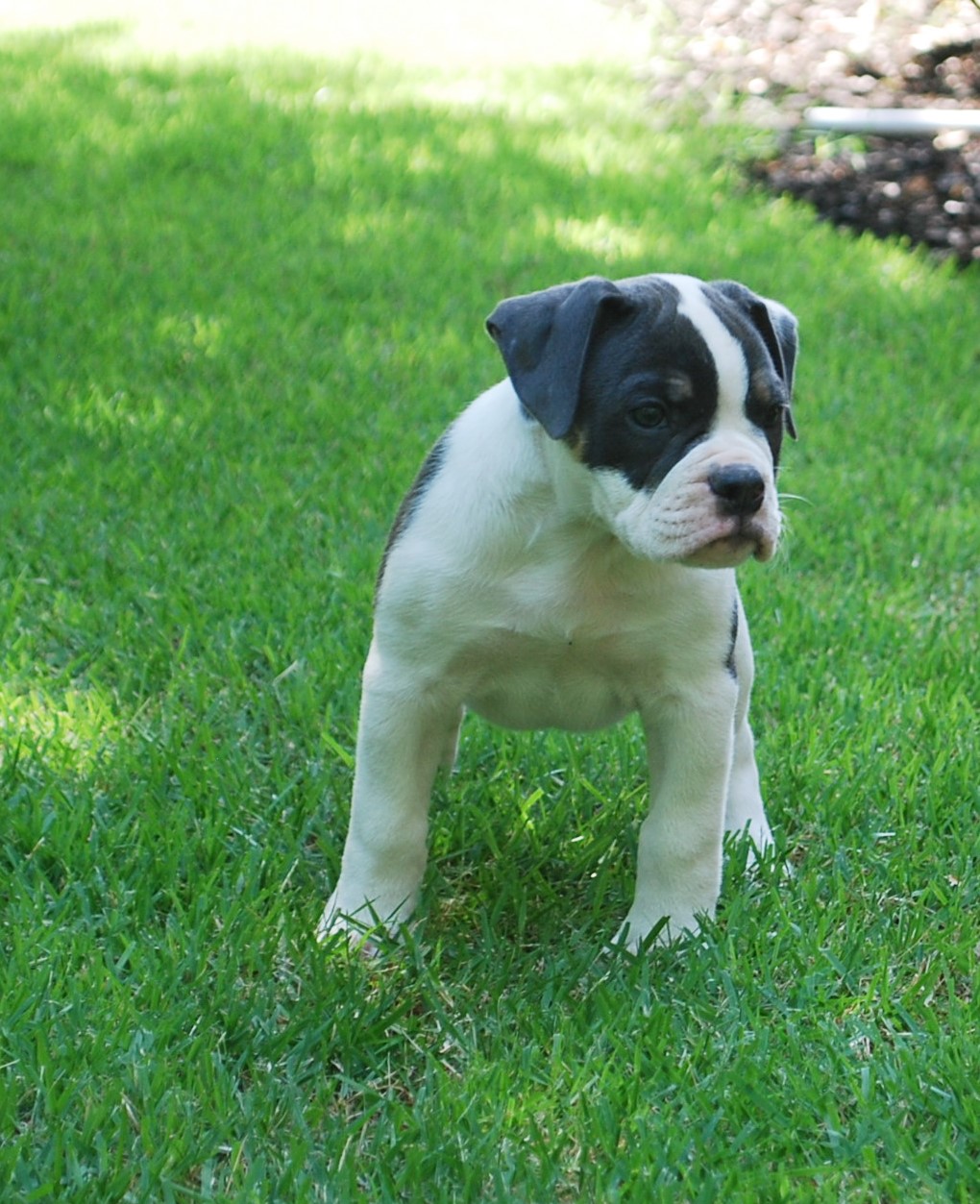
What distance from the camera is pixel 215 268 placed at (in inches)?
290

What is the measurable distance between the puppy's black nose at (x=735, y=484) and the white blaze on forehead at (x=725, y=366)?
0.13m

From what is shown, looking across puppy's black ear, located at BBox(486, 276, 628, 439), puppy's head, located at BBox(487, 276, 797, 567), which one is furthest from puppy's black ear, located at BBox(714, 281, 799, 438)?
puppy's black ear, located at BBox(486, 276, 628, 439)

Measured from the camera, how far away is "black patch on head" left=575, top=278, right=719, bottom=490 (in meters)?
2.77

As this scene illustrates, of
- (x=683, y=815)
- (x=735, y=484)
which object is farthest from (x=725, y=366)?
(x=683, y=815)

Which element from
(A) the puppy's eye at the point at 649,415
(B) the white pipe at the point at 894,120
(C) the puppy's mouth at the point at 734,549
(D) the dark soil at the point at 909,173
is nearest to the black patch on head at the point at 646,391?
(A) the puppy's eye at the point at 649,415

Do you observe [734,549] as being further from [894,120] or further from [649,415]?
[894,120]

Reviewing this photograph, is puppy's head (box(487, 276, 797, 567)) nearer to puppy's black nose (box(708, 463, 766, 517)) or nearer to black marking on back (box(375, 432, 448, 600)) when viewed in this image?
puppy's black nose (box(708, 463, 766, 517))

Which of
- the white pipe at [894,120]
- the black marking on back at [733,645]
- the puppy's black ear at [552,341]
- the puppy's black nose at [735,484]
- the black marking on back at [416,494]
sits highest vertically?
the puppy's black ear at [552,341]

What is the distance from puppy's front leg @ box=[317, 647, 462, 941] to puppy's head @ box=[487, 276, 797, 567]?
588 millimetres

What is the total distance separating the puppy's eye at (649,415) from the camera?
9.14 feet

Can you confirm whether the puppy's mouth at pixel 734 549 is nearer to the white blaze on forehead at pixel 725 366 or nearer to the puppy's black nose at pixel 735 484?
the puppy's black nose at pixel 735 484

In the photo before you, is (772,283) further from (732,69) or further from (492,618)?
(492,618)

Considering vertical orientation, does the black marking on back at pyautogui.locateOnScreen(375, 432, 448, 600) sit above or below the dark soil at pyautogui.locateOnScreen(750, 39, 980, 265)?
above

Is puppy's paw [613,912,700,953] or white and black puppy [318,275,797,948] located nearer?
white and black puppy [318,275,797,948]
